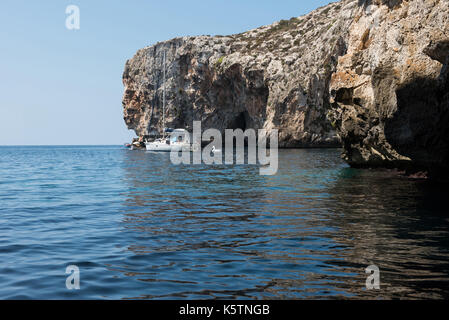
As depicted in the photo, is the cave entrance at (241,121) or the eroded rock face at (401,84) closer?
the eroded rock face at (401,84)

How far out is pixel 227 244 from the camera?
9812 millimetres

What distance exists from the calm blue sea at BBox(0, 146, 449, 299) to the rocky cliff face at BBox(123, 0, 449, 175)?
4.08m

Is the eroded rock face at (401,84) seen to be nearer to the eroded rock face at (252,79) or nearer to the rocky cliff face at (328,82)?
the rocky cliff face at (328,82)

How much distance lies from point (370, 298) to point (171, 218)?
8301mm

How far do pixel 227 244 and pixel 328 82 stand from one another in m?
65.4

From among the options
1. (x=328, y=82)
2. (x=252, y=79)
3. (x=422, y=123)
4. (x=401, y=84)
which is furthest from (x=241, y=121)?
(x=401, y=84)

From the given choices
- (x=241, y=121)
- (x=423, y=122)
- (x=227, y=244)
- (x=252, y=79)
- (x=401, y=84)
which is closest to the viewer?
(x=227, y=244)

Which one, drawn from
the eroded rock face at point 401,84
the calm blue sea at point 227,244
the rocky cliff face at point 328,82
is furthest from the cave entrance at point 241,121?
the calm blue sea at point 227,244

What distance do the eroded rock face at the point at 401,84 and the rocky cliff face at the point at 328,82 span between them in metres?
0.05

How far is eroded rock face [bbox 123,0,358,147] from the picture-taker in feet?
242

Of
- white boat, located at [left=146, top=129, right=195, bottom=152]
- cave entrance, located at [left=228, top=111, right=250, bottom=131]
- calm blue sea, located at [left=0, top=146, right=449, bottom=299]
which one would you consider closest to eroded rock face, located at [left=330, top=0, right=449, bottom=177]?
calm blue sea, located at [left=0, top=146, right=449, bottom=299]

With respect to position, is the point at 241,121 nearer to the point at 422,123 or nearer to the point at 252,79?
the point at 252,79

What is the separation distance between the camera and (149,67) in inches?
4316

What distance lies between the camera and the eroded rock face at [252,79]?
73.8m
